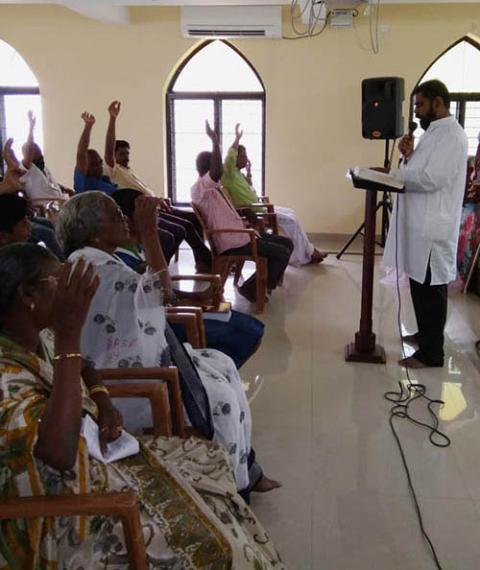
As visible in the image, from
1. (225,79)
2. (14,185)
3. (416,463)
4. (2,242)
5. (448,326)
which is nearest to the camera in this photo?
(416,463)

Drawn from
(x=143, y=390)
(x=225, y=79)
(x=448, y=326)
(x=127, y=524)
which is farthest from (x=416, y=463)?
(x=225, y=79)

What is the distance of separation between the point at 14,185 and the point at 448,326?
2.66 meters

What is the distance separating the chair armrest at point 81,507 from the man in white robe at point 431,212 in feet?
7.73

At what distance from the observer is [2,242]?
279cm

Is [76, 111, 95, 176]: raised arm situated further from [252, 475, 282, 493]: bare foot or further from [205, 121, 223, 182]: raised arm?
[252, 475, 282, 493]: bare foot

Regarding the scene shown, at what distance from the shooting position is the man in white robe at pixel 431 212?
310 centimetres

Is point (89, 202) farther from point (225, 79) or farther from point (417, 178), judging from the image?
point (225, 79)

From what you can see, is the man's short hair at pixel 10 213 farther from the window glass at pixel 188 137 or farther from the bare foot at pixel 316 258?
the window glass at pixel 188 137

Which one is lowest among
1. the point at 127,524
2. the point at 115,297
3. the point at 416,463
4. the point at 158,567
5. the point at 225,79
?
the point at 416,463

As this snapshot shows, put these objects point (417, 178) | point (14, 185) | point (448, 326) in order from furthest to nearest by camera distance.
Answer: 1. point (448, 326)
2. point (14, 185)
3. point (417, 178)

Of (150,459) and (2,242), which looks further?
(2,242)

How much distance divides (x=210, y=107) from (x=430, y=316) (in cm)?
469

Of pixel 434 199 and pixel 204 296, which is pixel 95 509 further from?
pixel 434 199

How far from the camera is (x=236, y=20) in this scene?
652 centimetres
